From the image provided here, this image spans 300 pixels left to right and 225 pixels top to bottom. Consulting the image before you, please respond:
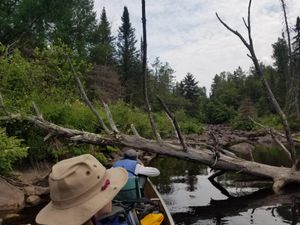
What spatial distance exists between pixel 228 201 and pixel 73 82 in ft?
26.4

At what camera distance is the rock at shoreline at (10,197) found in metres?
10.7

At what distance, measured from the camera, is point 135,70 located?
2329 inches

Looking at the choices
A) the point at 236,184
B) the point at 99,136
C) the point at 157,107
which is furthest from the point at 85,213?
the point at 157,107

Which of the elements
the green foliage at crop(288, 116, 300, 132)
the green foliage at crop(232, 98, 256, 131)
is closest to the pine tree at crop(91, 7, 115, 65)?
the green foliage at crop(232, 98, 256, 131)

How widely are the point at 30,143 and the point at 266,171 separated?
7.62 meters

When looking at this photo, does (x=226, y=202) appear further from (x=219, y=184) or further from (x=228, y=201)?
(x=219, y=184)

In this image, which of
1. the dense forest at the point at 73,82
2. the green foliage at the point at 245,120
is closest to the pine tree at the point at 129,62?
the dense forest at the point at 73,82

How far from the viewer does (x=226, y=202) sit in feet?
39.3

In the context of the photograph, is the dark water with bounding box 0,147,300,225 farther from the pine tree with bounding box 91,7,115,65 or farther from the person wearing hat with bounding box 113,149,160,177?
the pine tree with bounding box 91,7,115,65

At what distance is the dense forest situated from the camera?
586 inches

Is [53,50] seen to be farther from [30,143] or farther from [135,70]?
[135,70]

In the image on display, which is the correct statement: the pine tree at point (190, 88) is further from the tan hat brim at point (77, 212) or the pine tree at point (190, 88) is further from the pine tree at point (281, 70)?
the tan hat brim at point (77, 212)

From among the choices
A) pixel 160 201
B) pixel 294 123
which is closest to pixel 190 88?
pixel 294 123

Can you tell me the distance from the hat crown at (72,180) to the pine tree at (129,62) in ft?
167
